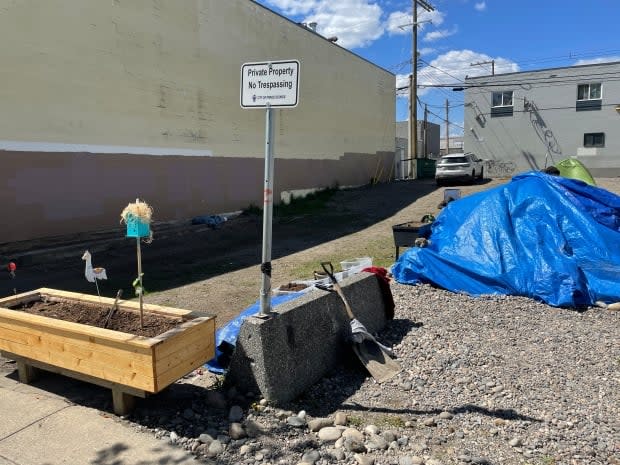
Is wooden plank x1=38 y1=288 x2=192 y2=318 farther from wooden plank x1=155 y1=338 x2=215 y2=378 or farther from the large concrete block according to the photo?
the large concrete block

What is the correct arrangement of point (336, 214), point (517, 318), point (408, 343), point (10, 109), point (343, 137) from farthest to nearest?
point (343, 137), point (336, 214), point (10, 109), point (517, 318), point (408, 343)

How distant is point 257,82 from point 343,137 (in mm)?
20290

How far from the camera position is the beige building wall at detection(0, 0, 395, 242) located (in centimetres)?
953

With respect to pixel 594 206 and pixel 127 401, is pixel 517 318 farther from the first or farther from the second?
pixel 127 401

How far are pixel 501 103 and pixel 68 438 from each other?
35.2 metres

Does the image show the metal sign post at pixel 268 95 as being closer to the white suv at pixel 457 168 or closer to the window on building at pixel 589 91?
the white suv at pixel 457 168

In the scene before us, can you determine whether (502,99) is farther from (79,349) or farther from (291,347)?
(79,349)

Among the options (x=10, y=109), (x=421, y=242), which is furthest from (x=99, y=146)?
(x=421, y=242)

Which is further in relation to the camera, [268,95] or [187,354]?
[268,95]

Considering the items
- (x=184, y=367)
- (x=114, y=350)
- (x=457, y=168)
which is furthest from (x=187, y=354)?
(x=457, y=168)

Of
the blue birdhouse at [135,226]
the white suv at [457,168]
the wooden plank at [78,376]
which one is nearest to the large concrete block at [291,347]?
the wooden plank at [78,376]

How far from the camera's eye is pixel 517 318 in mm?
5477

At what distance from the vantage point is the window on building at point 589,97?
30.8 meters

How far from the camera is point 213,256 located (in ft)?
34.4
